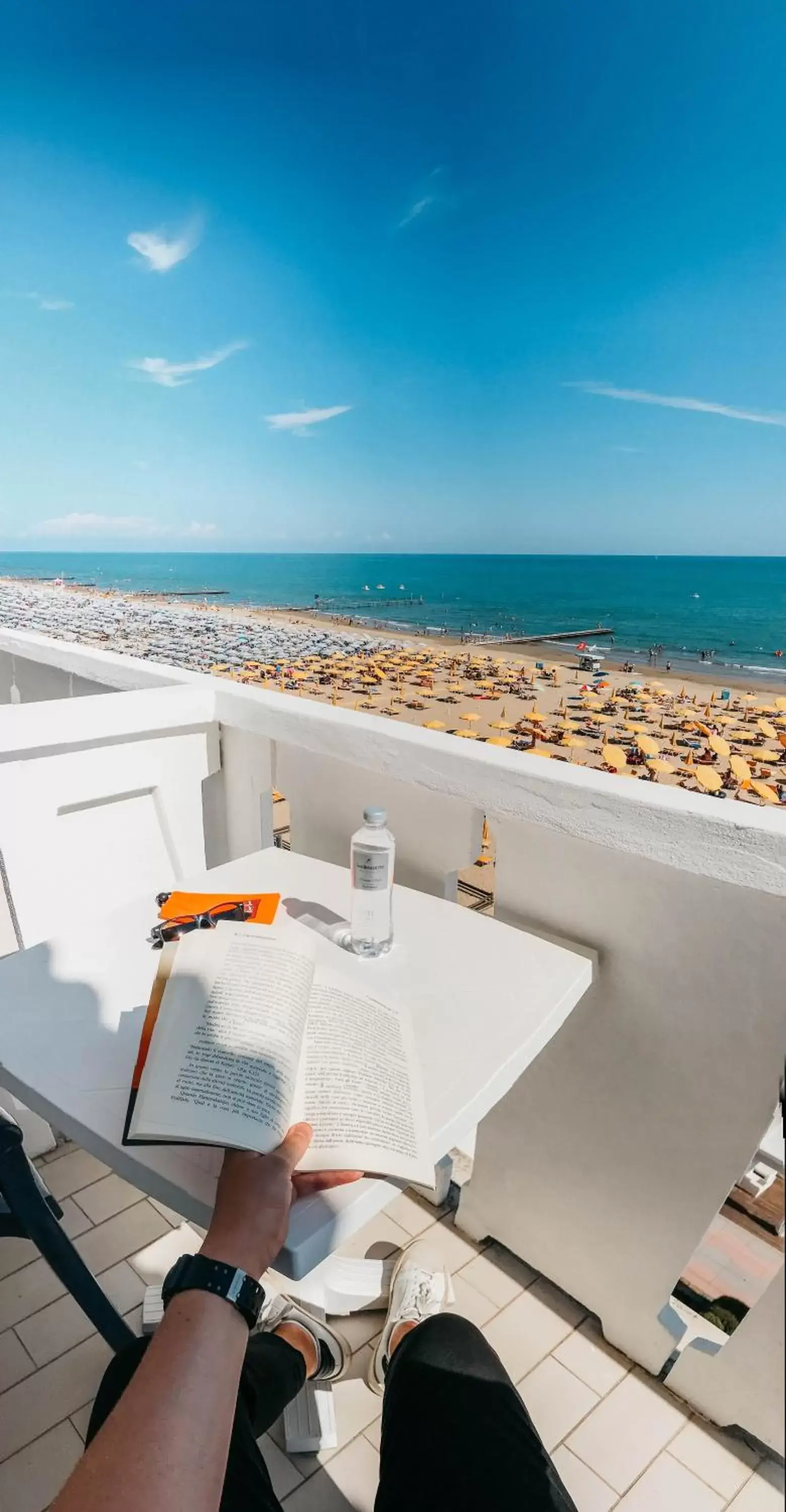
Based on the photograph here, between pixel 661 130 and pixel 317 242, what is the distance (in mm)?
30714

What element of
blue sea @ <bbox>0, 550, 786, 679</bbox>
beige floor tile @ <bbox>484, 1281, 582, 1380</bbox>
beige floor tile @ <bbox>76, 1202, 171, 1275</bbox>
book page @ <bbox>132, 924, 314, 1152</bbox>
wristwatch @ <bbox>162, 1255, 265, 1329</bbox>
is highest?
book page @ <bbox>132, 924, 314, 1152</bbox>

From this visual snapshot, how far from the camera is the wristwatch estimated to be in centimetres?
59

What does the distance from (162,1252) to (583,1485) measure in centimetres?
90

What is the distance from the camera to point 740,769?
18.7 meters

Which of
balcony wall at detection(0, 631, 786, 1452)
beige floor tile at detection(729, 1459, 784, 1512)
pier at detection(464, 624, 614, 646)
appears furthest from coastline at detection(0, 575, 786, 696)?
beige floor tile at detection(729, 1459, 784, 1512)

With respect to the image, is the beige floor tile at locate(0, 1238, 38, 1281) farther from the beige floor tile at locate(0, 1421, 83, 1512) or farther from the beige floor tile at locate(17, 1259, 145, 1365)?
the beige floor tile at locate(0, 1421, 83, 1512)

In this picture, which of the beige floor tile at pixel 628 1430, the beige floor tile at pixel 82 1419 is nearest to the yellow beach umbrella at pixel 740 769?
the beige floor tile at pixel 628 1430

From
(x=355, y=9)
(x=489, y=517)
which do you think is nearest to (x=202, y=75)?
(x=355, y=9)

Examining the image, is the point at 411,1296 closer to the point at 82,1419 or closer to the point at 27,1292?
the point at 82,1419

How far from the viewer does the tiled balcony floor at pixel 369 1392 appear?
3.78ft

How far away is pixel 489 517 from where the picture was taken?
274 feet

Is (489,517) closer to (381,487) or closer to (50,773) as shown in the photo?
(381,487)

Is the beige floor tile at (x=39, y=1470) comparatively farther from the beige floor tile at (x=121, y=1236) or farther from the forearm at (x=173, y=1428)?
the forearm at (x=173, y=1428)

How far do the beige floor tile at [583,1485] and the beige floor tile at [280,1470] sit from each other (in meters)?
0.44
